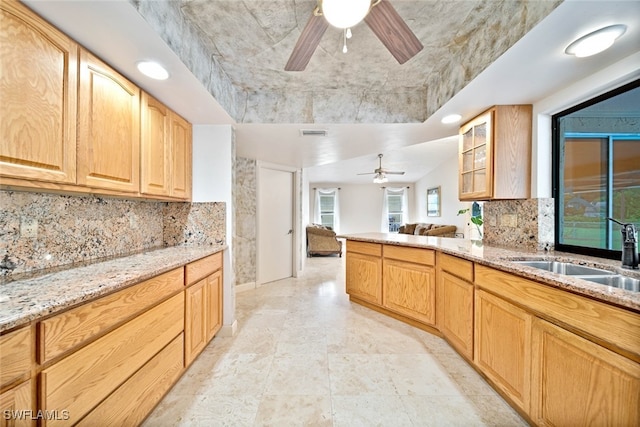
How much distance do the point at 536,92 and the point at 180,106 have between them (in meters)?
2.77

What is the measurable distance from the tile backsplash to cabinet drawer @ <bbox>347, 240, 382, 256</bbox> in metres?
1.60

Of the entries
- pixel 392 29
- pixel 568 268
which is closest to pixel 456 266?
pixel 568 268

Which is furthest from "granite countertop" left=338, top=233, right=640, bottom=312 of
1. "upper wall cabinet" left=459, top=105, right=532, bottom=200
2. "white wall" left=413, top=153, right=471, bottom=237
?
"white wall" left=413, top=153, right=471, bottom=237

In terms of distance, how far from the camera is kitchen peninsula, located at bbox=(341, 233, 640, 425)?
94cm

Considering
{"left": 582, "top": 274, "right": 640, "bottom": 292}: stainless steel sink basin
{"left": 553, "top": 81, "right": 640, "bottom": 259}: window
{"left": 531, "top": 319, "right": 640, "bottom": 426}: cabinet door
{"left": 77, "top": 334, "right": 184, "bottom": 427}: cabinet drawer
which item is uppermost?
{"left": 553, "top": 81, "right": 640, "bottom": 259}: window

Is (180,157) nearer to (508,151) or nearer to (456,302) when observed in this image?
(456,302)

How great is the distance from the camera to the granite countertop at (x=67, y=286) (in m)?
0.78

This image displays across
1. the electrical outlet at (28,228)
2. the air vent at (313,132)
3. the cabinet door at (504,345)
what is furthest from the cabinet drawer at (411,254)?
the electrical outlet at (28,228)

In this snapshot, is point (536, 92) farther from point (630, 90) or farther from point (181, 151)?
point (181, 151)

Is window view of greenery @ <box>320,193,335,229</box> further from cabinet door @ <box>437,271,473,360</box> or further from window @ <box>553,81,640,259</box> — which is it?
window @ <box>553,81,640,259</box>

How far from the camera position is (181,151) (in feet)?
7.17

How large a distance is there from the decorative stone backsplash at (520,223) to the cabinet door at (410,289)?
75 cm

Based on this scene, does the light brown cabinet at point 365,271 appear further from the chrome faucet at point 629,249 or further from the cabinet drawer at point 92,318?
the cabinet drawer at point 92,318

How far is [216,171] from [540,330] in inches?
102
